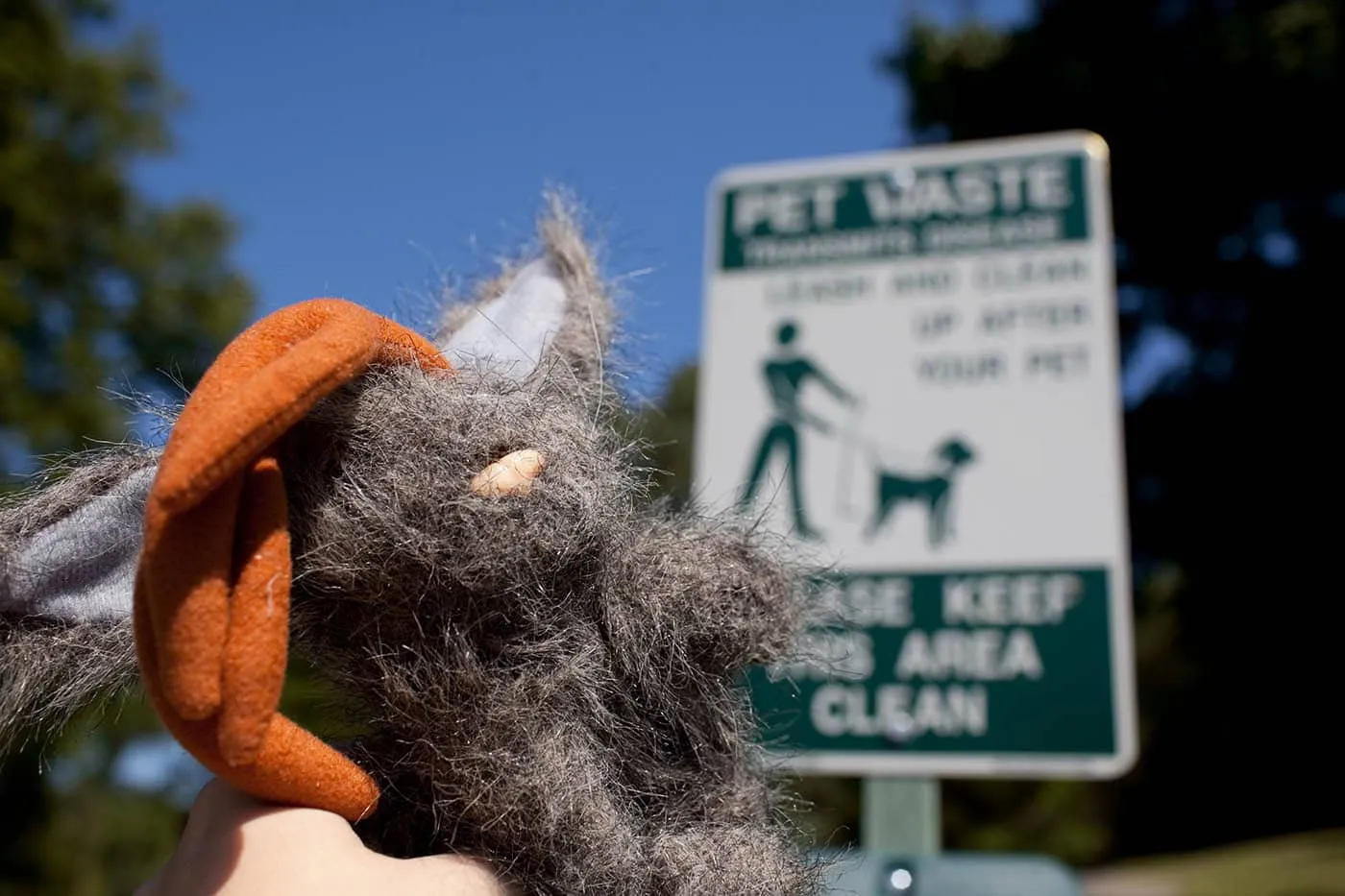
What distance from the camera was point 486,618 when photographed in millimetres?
654

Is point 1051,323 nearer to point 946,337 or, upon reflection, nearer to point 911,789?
point 946,337

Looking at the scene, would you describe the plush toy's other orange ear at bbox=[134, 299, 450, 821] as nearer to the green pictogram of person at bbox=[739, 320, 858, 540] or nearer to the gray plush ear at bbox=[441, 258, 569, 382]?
the gray plush ear at bbox=[441, 258, 569, 382]

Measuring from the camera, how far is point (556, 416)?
0.67 metres

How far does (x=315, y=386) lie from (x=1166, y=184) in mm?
5812

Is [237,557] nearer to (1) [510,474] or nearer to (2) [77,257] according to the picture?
(1) [510,474]

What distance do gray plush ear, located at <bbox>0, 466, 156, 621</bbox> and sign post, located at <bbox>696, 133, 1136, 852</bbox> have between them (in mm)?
1100

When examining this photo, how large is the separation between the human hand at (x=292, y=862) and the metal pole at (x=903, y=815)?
1234mm

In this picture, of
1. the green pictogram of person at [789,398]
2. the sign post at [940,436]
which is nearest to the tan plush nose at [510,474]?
the sign post at [940,436]

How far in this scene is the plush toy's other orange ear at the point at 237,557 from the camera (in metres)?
0.54

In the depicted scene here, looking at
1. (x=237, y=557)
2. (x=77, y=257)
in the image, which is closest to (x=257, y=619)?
(x=237, y=557)

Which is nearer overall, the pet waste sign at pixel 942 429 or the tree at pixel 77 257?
the pet waste sign at pixel 942 429

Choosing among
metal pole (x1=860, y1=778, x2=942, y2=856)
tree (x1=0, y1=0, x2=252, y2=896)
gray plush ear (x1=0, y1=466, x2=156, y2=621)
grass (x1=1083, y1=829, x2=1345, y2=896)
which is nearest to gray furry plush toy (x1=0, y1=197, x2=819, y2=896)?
gray plush ear (x1=0, y1=466, x2=156, y2=621)

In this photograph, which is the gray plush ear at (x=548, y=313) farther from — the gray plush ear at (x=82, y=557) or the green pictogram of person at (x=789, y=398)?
the green pictogram of person at (x=789, y=398)

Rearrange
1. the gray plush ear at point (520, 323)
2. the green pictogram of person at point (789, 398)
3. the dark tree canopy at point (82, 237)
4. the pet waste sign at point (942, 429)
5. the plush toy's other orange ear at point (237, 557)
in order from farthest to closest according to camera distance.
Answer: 1. the dark tree canopy at point (82, 237)
2. the green pictogram of person at point (789, 398)
3. the pet waste sign at point (942, 429)
4. the gray plush ear at point (520, 323)
5. the plush toy's other orange ear at point (237, 557)
